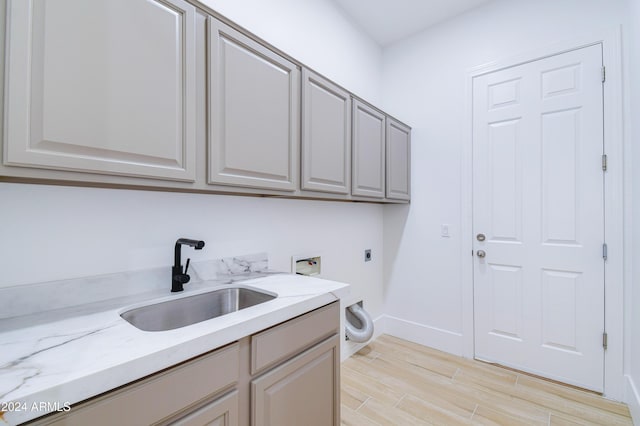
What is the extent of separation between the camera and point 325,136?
171 cm

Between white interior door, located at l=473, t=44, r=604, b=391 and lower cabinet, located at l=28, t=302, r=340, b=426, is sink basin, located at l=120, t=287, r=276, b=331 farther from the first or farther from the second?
white interior door, located at l=473, t=44, r=604, b=391

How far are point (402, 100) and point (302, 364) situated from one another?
2624mm

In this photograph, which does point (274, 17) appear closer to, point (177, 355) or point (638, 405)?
point (177, 355)

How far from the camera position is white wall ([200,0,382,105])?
1707 mm

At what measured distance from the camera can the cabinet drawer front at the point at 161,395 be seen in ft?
2.00

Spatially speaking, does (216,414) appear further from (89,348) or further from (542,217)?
(542,217)

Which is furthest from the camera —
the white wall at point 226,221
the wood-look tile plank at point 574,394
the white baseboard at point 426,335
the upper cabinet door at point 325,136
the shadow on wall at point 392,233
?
the shadow on wall at point 392,233

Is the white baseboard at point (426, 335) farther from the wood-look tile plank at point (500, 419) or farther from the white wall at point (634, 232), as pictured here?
the white wall at point (634, 232)

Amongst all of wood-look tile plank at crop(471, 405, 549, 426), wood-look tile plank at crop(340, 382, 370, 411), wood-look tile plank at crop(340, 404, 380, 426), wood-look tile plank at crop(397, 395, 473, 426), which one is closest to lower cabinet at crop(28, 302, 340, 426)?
wood-look tile plank at crop(340, 404, 380, 426)

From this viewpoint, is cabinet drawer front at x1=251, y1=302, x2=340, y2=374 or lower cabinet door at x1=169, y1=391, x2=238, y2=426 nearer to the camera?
lower cabinet door at x1=169, y1=391, x2=238, y2=426

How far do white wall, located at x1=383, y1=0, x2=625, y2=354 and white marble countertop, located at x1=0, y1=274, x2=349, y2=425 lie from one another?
1.89 meters

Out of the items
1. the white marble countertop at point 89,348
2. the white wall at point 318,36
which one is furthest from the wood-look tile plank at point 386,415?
the white wall at point 318,36

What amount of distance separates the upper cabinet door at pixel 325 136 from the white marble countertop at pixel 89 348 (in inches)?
31.1

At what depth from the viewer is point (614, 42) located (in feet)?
6.19
